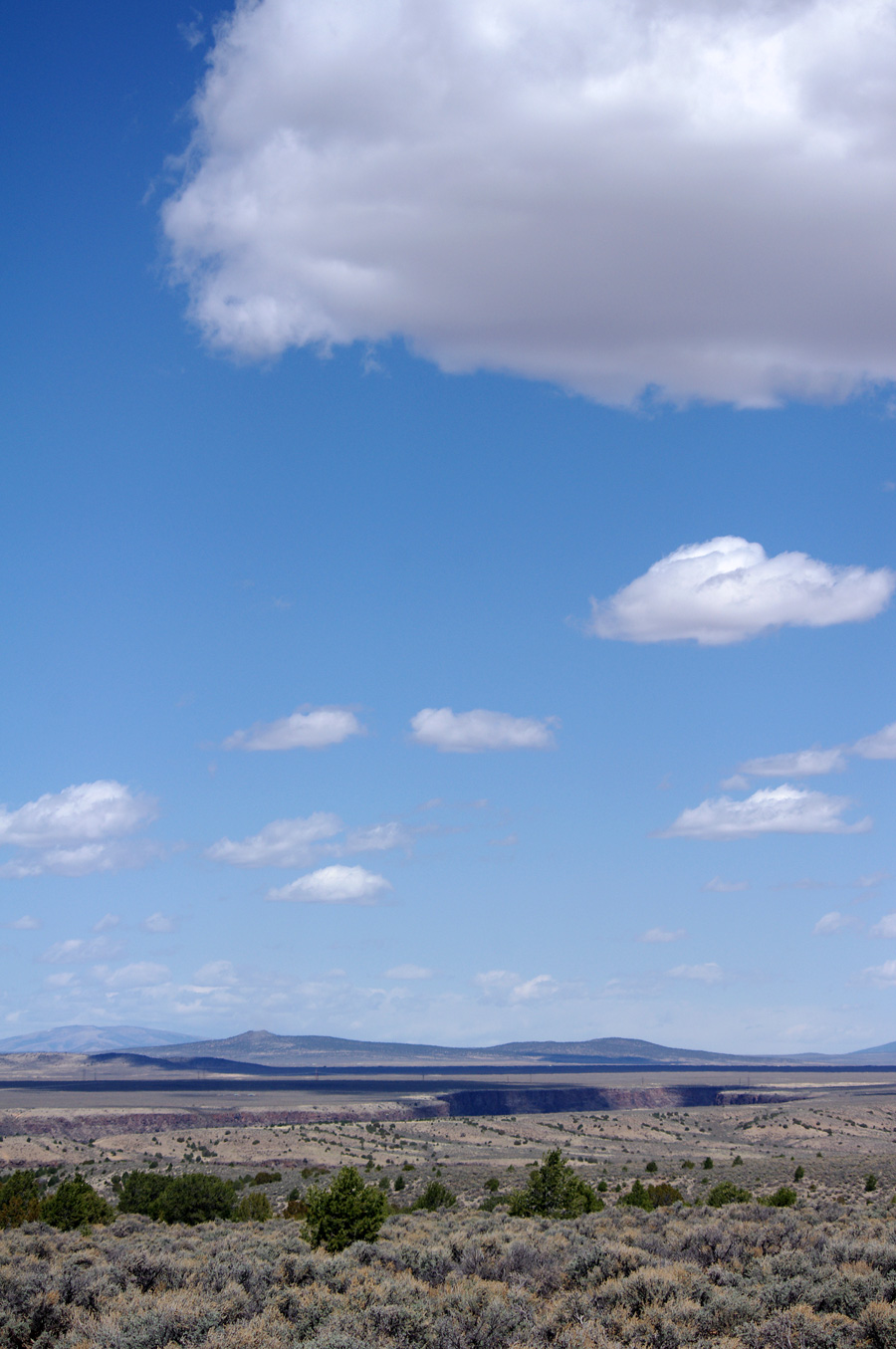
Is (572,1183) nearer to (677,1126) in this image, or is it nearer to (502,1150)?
(502,1150)

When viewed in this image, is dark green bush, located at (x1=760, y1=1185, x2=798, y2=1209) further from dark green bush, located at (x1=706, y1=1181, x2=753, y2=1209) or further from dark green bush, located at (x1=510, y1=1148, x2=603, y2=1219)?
dark green bush, located at (x1=510, y1=1148, x2=603, y2=1219)

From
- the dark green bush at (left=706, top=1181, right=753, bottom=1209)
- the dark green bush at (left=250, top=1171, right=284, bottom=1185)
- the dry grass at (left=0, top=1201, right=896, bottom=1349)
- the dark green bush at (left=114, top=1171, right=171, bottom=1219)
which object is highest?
the dry grass at (left=0, top=1201, right=896, bottom=1349)

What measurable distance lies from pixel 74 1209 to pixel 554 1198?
19.0m

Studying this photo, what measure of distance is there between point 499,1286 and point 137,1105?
158274mm

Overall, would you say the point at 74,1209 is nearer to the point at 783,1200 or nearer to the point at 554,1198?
the point at 554,1198

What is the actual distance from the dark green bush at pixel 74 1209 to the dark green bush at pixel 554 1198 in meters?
16.7

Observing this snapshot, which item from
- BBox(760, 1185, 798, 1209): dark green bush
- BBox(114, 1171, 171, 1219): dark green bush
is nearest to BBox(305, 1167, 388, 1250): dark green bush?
BBox(760, 1185, 798, 1209): dark green bush

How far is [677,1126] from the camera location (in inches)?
5098

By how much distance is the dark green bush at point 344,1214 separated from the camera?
30688 mm

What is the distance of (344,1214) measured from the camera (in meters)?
32.0

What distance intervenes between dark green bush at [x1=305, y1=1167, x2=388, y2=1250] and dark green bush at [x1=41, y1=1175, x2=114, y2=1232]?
1303cm

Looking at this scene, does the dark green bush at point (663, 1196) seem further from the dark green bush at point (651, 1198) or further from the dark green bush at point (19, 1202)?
the dark green bush at point (19, 1202)

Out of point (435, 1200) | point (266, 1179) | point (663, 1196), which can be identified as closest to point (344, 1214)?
point (435, 1200)

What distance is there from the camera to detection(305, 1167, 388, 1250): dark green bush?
30688 mm
